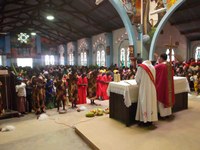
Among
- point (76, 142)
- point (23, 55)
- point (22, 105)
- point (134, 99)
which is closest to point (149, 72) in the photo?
point (134, 99)

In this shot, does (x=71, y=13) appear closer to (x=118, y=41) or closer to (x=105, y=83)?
(x=118, y=41)

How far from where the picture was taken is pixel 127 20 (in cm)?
852

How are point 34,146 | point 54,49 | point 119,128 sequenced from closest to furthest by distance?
point 34,146 → point 119,128 → point 54,49

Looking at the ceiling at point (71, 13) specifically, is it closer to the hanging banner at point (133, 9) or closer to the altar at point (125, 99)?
the hanging banner at point (133, 9)

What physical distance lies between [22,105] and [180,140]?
474 cm

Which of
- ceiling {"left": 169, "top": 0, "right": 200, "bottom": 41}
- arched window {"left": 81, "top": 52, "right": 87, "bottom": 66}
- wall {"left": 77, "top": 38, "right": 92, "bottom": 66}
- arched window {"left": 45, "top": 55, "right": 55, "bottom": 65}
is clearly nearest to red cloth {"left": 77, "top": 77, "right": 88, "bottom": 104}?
ceiling {"left": 169, "top": 0, "right": 200, "bottom": 41}

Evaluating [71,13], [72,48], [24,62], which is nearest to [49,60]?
[24,62]

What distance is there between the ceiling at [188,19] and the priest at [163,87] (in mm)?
6764

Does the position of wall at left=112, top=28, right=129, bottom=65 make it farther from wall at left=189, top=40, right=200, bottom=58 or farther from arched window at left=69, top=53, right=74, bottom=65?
arched window at left=69, top=53, right=74, bottom=65

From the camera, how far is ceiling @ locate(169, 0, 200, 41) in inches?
389

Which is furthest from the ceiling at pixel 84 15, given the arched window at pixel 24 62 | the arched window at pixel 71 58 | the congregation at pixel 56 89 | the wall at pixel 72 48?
the arched window at pixel 24 62

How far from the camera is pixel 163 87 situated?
439cm

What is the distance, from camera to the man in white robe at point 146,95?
3.96m

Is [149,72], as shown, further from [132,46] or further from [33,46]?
[33,46]
